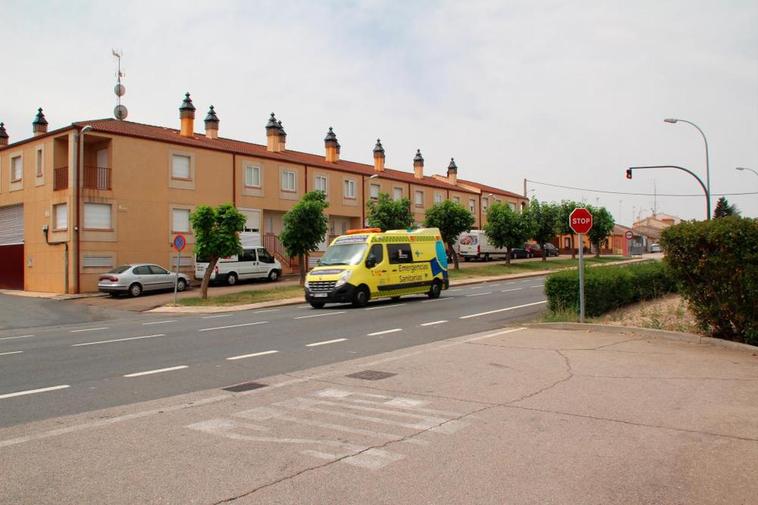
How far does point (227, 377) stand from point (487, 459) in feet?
15.0

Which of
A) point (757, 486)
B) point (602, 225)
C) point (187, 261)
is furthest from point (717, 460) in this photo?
point (602, 225)

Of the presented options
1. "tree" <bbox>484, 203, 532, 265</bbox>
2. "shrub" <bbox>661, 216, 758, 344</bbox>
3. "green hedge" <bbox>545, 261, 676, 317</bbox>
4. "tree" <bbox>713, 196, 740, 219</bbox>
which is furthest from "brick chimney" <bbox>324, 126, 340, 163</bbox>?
"tree" <bbox>713, 196, 740, 219</bbox>

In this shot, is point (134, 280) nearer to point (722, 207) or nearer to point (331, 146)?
point (331, 146)

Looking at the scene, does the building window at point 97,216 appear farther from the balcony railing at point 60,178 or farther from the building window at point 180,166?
the building window at point 180,166

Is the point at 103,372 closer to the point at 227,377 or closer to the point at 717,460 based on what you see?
the point at 227,377

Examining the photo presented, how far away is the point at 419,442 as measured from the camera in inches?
207

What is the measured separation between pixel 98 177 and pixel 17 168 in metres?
7.24

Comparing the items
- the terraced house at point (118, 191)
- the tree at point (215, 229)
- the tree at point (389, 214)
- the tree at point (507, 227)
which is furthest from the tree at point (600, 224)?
the tree at point (215, 229)

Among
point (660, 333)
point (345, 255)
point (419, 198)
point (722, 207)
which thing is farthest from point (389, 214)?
point (722, 207)

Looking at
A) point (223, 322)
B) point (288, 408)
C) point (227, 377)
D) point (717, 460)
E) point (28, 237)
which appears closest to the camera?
point (717, 460)

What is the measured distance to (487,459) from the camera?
15.8 ft

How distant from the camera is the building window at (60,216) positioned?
97.3ft

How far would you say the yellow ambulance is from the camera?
19.5 metres

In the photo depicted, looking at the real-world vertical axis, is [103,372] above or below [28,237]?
below
